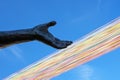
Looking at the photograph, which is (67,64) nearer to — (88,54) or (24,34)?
Result: (88,54)

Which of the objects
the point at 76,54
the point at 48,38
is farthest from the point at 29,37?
the point at 76,54

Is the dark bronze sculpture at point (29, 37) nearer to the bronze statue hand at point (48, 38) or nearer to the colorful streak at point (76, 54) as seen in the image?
the bronze statue hand at point (48, 38)

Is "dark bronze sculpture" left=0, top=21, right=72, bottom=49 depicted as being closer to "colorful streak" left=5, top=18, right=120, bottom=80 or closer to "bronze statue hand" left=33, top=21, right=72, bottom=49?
"bronze statue hand" left=33, top=21, right=72, bottom=49

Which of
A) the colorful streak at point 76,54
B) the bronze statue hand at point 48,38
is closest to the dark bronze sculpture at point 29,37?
the bronze statue hand at point 48,38

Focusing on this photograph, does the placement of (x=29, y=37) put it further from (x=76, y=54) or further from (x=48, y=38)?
(x=76, y=54)

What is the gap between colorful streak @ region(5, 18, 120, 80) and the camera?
20.2 m

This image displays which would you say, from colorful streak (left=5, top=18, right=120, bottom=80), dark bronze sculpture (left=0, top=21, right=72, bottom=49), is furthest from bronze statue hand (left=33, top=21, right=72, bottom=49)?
colorful streak (left=5, top=18, right=120, bottom=80)

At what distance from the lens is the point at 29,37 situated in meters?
2.19

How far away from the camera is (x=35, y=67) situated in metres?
27.9

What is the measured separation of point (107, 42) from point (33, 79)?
7.70 m

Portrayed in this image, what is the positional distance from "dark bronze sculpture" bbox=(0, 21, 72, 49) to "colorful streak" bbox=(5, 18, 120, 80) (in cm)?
1623

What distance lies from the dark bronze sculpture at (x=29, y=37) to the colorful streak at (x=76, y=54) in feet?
53.2

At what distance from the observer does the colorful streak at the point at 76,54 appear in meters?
20.2

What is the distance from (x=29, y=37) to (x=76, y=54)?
2137 centimetres
